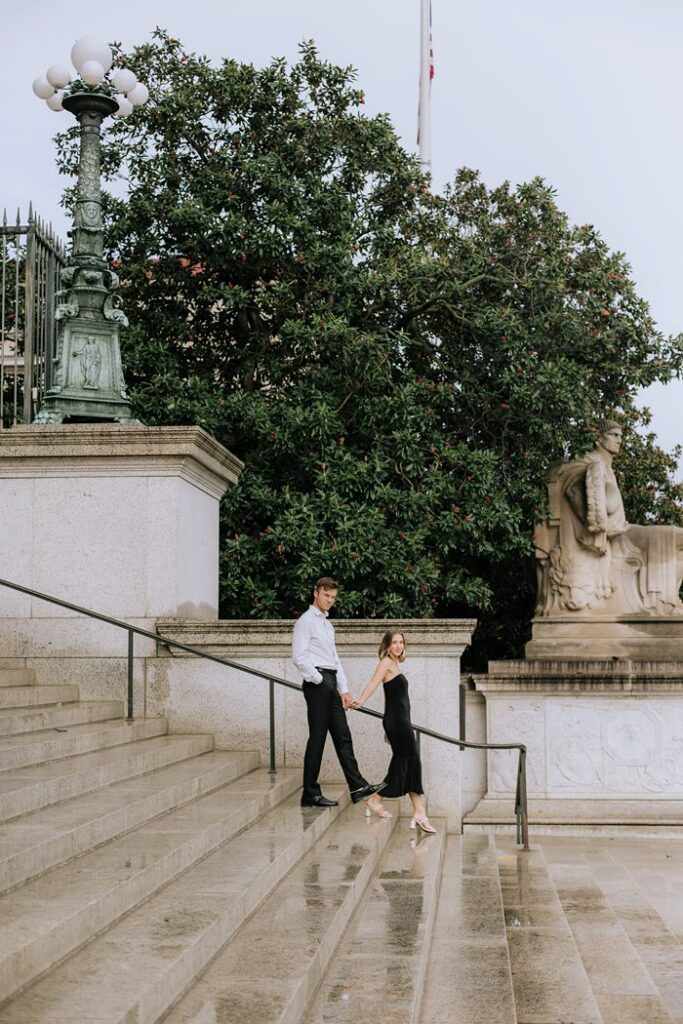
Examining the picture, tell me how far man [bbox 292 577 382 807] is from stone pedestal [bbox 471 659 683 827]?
14.5ft

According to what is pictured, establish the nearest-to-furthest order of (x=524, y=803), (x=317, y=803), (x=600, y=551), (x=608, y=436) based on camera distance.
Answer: (x=317, y=803) < (x=524, y=803) < (x=600, y=551) < (x=608, y=436)

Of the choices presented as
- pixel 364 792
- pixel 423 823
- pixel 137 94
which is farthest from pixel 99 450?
pixel 423 823

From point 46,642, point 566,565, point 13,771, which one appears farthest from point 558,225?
point 13,771

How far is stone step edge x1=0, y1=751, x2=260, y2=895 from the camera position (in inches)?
223

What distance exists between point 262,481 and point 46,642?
4.39 m

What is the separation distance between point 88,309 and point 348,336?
3472 millimetres

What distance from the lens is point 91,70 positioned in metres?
11.4

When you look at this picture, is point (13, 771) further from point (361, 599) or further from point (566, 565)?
point (566, 565)

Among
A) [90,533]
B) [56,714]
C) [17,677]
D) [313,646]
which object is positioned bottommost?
[56,714]

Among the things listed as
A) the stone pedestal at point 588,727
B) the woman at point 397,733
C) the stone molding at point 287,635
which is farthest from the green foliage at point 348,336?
the woman at point 397,733

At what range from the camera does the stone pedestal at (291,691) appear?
1156 cm

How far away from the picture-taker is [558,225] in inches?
675

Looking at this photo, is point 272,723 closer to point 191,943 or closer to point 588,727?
point 588,727

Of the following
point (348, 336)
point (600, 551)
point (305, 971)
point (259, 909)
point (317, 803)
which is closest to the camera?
point (305, 971)
